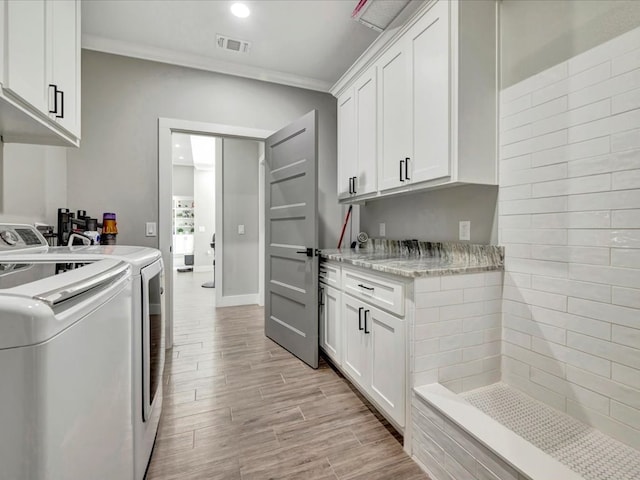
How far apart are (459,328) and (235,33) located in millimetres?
2713

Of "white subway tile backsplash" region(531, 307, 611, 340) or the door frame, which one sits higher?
the door frame

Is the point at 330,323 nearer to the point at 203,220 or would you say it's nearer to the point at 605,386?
the point at 605,386

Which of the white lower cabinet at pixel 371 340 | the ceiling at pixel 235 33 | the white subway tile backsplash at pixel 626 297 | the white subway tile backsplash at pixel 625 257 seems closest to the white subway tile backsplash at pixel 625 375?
the white subway tile backsplash at pixel 626 297

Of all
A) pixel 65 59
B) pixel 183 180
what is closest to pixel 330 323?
pixel 65 59

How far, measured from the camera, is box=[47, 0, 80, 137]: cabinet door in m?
1.46

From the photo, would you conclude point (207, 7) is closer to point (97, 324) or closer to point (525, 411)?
point (97, 324)

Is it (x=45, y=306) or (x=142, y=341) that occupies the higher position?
(x=45, y=306)

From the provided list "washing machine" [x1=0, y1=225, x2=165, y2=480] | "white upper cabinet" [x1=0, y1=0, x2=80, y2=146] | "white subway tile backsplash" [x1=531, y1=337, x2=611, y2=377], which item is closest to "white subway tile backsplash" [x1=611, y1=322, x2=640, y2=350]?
"white subway tile backsplash" [x1=531, y1=337, x2=611, y2=377]

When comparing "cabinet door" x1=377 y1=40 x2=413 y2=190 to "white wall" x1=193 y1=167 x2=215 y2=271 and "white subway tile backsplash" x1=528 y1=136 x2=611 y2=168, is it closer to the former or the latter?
"white subway tile backsplash" x1=528 y1=136 x2=611 y2=168

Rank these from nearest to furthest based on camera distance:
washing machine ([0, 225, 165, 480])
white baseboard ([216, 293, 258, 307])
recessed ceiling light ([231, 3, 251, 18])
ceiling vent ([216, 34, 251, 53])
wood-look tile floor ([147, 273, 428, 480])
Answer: washing machine ([0, 225, 165, 480]) < wood-look tile floor ([147, 273, 428, 480]) < recessed ceiling light ([231, 3, 251, 18]) < ceiling vent ([216, 34, 251, 53]) < white baseboard ([216, 293, 258, 307])

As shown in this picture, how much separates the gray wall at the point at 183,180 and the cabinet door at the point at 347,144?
653 cm

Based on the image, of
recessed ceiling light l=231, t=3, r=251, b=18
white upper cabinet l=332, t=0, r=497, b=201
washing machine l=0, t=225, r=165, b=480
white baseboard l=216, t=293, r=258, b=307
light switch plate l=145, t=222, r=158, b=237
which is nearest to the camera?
washing machine l=0, t=225, r=165, b=480

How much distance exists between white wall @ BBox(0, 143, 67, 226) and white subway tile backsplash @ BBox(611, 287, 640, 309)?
3.00m

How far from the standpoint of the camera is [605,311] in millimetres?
1319
